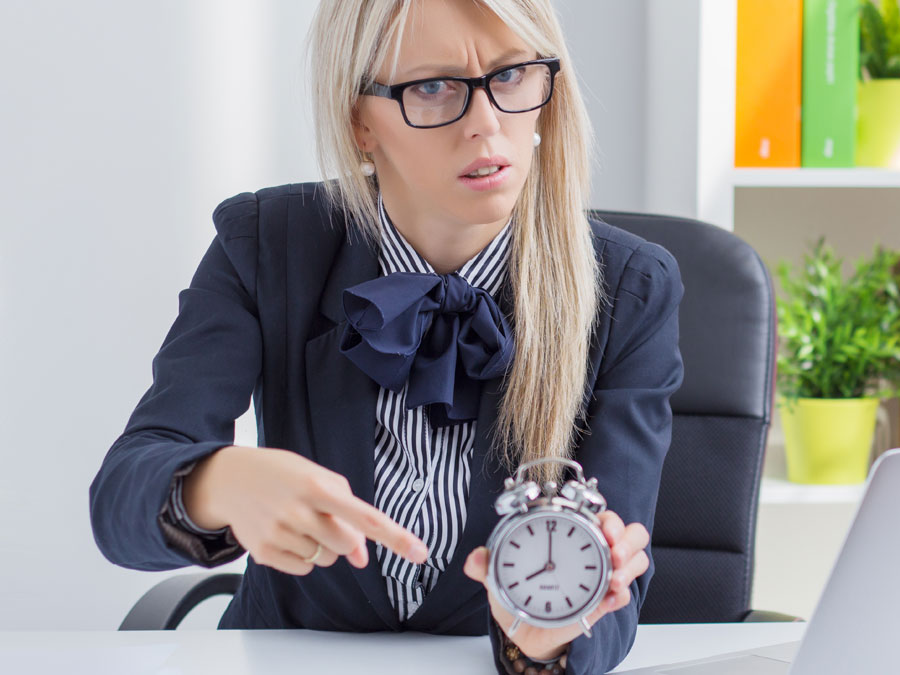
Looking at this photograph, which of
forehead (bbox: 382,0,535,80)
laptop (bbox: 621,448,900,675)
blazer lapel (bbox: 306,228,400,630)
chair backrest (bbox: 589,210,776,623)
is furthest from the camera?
chair backrest (bbox: 589,210,776,623)

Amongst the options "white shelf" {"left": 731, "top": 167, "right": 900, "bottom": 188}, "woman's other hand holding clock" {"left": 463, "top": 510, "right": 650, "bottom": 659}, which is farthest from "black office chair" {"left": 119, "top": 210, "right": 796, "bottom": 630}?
"woman's other hand holding clock" {"left": 463, "top": 510, "right": 650, "bottom": 659}

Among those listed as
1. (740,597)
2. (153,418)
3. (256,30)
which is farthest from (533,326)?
(256,30)

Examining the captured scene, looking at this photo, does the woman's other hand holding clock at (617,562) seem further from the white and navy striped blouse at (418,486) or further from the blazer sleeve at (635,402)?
the white and navy striped blouse at (418,486)

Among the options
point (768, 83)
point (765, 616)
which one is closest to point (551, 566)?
point (765, 616)

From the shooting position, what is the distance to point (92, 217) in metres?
1.72

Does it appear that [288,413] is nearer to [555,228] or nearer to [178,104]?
[555,228]

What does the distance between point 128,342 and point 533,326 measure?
897mm

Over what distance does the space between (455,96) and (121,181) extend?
2.84ft

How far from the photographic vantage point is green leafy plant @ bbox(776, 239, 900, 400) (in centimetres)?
190

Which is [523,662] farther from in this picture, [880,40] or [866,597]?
[880,40]

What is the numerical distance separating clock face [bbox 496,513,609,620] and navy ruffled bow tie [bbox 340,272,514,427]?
0.36m

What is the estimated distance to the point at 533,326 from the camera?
1.23 m

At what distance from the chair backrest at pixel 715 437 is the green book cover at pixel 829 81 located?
1.67 feet

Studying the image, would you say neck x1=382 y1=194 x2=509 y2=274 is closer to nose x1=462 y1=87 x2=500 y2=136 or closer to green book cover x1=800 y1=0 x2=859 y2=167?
nose x1=462 y1=87 x2=500 y2=136
